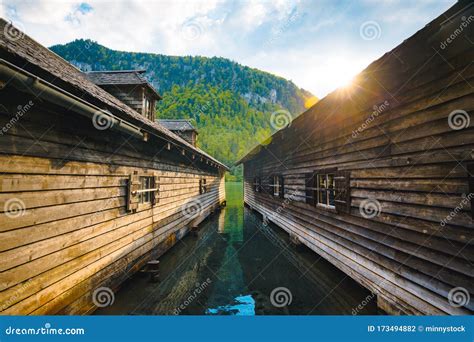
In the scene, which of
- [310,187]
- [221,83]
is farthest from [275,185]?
[221,83]

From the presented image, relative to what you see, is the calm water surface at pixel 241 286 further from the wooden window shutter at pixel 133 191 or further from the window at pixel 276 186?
the window at pixel 276 186

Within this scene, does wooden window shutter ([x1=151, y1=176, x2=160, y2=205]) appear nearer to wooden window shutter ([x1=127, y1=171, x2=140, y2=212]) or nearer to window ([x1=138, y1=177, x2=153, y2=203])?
window ([x1=138, y1=177, x2=153, y2=203])

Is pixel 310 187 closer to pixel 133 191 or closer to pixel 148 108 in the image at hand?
pixel 133 191

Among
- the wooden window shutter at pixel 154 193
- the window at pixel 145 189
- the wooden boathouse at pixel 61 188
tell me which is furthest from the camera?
the wooden window shutter at pixel 154 193

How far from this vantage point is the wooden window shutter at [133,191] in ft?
17.1

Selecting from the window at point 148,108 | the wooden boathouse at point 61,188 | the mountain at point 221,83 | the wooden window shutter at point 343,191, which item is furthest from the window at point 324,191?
the mountain at point 221,83

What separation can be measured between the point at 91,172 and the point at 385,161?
5.75 m

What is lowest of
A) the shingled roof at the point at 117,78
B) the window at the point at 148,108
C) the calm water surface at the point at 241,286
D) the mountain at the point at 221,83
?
the calm water surface at the point at 241,286

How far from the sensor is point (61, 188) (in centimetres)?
335

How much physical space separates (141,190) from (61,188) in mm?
2478

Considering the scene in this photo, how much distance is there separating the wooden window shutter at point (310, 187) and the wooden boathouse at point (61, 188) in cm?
486

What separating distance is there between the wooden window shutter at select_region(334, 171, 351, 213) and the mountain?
88.6 m

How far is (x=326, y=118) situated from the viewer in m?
6.40

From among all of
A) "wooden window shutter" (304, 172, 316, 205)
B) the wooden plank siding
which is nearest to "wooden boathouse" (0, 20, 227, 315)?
the wooden plank siding
